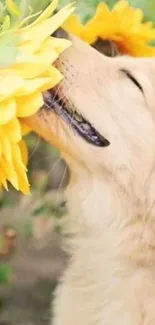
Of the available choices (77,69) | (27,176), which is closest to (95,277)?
(27,176)

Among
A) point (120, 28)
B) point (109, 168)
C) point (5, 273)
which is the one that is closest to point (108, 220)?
point (109, 168)

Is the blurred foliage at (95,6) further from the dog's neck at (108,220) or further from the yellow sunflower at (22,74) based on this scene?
the dog's neck at (108,220)

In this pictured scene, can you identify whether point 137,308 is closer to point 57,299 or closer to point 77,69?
point 57,299

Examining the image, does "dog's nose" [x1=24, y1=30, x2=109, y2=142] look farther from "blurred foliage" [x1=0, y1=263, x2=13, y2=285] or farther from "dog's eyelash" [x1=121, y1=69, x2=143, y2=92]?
"blurred foliage" [x1=0, y1=263, x2=13, y2=285]

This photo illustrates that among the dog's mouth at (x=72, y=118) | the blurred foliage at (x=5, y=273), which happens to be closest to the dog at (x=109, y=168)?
the dog's mouth at (x=72, y=118)

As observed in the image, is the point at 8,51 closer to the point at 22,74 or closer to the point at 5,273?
the point at 22,74

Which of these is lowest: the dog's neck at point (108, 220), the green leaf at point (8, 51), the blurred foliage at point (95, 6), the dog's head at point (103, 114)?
the dog's neck at point (108, 220)

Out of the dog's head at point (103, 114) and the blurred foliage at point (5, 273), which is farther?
the blurred foliage at point (5, 273)
